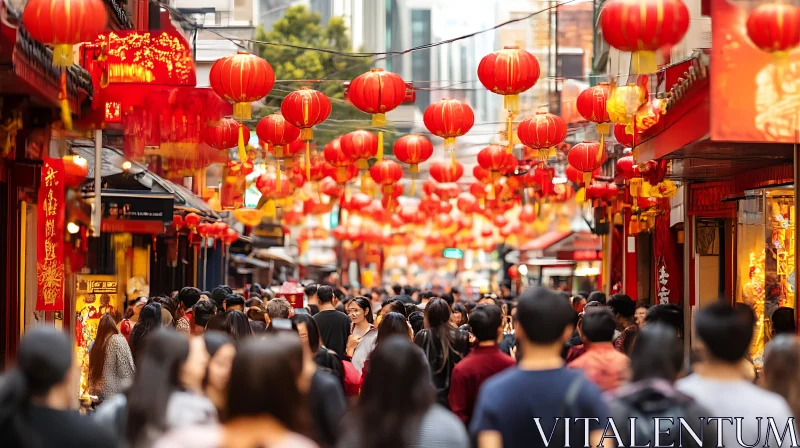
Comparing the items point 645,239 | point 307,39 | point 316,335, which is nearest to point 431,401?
point 316,335

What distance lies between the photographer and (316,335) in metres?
8.79

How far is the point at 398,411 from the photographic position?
5746 millimetres

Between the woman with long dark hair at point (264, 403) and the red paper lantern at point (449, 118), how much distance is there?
1123cm

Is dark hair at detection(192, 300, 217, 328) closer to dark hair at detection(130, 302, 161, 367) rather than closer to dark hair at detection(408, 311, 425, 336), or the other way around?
dark hair at detection(130, 302, 161, 367)

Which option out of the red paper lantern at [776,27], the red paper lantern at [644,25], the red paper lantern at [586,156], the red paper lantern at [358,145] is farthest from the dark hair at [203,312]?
the red paper lantern at [586,156]

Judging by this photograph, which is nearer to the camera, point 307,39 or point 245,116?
point 245,116

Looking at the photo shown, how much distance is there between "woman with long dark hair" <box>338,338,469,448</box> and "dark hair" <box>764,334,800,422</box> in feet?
6.55

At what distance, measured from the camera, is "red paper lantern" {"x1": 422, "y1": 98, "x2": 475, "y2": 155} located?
1620 centimetres

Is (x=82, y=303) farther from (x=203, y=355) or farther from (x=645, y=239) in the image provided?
(x=203, y=355)

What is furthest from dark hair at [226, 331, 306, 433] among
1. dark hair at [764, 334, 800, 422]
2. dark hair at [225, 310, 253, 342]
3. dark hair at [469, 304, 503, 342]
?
dark hair at [225, 310, 253, 342]

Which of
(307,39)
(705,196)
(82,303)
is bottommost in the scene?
(82,303)

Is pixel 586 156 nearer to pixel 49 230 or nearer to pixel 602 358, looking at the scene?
pixel 49 230

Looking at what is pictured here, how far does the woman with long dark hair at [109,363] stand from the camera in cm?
1186

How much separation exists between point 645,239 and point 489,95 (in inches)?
988
